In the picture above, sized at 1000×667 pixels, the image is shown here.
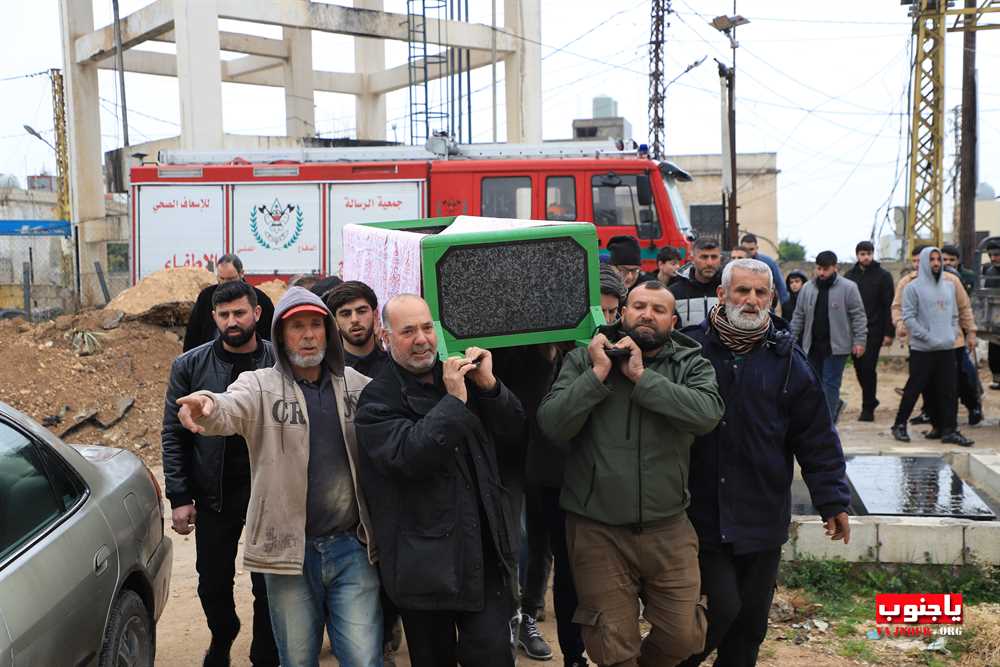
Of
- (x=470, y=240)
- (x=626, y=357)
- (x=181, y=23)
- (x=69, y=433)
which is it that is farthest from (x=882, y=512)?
(x=181, y=23)

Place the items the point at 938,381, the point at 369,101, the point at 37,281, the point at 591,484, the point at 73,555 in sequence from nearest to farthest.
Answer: the point at 73,555
the point at 591,484
the point at 938,381
the point at 369,101
the point at 37,281

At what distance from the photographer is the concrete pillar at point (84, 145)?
23.1 meters

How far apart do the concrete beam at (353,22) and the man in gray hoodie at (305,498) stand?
16.5 meters

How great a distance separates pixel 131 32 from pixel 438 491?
19.8m

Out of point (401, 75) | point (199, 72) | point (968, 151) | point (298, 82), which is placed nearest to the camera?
point (199, 72)

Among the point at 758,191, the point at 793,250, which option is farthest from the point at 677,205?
the point at 793,250

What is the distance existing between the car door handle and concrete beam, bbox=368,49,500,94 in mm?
20879

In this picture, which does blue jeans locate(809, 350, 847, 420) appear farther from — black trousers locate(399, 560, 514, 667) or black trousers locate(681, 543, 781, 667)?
black trousers locate(399, 560, 514, 667)

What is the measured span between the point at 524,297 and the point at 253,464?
115 centimetres

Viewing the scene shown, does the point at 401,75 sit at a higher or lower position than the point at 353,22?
lower

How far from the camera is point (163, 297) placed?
1334cm

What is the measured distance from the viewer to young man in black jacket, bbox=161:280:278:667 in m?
4.24

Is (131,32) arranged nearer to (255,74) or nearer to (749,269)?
(255,74)

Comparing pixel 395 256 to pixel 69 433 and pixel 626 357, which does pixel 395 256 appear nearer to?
pixel 626 357
